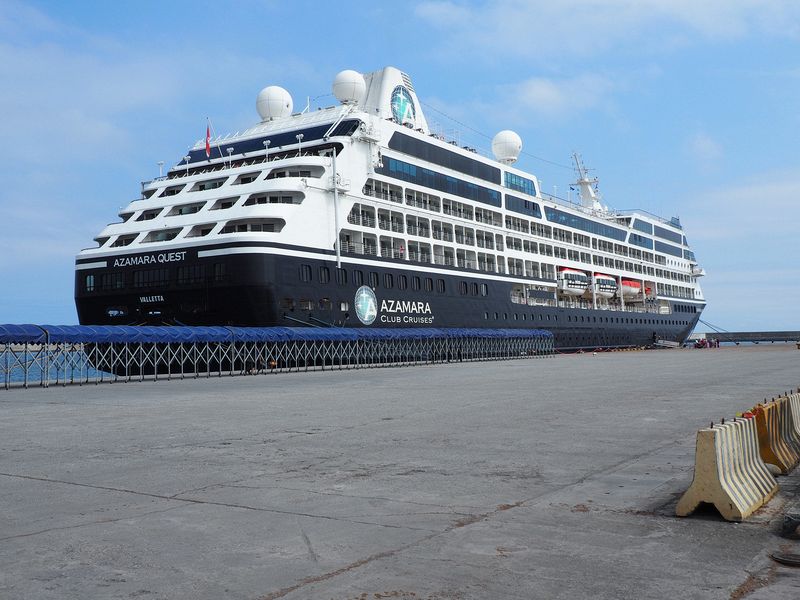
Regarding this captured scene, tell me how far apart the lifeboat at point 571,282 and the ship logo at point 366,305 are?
28.3 metres

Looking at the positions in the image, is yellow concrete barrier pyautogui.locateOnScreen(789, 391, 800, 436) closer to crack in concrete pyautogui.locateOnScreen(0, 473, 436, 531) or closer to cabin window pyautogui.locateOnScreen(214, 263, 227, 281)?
crack in concrete pyautogui.locateOnScreen(0, 473, 436, 531)

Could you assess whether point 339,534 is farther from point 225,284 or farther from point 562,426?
point 225,284

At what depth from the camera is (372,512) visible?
6.86 meters

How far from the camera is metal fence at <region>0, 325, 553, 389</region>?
101 ft

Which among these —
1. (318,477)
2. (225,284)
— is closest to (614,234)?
(225,284)

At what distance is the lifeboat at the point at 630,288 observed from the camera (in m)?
78.2

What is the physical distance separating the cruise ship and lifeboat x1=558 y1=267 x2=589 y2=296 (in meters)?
0.16

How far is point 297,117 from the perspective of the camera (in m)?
49.5

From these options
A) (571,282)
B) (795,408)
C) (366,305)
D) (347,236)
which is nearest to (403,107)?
(347,236)

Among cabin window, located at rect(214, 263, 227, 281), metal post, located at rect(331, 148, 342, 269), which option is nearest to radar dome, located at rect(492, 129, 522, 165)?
metal post, located at rect(331, 148, 342, 269)

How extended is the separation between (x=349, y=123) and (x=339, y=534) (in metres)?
41.4

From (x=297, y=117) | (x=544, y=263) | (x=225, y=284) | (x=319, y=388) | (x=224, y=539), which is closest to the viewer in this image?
(x=224, y=539)

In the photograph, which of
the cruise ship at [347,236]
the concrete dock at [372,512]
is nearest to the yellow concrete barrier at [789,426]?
the concrete dock at [372,512]

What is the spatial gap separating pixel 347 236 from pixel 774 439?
118ft
